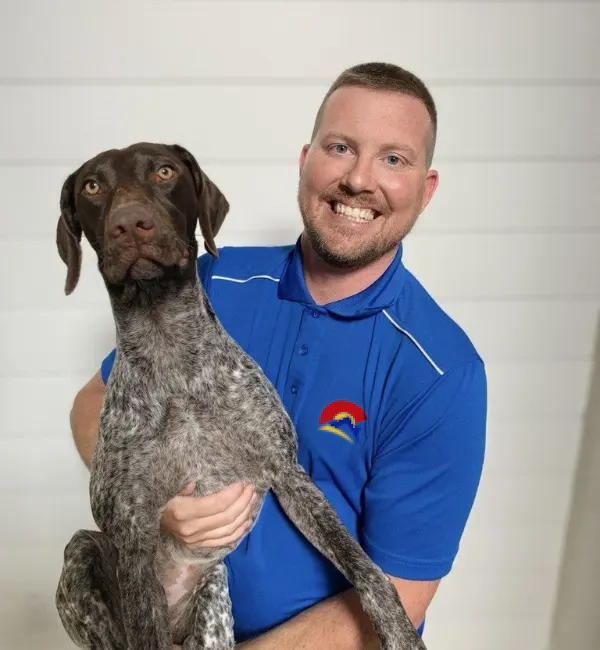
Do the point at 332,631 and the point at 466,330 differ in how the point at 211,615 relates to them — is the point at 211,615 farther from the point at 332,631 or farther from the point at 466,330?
the point at 466,330

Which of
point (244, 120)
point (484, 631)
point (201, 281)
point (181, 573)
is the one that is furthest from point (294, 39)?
point (484, 631)

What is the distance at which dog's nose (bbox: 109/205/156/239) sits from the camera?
183 cm

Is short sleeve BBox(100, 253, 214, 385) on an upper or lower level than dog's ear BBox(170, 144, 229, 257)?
lower

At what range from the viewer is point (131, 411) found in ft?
7.06

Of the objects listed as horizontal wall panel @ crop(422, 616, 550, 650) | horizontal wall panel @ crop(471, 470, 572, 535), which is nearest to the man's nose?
horizontal wall panel @ crop(471, 470, 572, 535)

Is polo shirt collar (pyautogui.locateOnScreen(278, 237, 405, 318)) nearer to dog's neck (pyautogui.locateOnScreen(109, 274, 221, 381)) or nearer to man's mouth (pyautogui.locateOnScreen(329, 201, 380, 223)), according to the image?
man's mouth (pyautogui.locateOnScreen(329, 201, 380, 223))

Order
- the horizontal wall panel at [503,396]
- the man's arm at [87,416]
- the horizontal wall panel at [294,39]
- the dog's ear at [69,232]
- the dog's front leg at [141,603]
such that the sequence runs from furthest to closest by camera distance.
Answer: the horizontal wall panel at [503,396]
the horizontal wall panel at [294,39]
the man's arm at [87,416]
the dog's ear at [69,232]
the dog's front leg at [141,603]

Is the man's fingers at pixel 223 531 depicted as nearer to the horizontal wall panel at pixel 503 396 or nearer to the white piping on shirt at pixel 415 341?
the white piping on shirt at pixel 415 341

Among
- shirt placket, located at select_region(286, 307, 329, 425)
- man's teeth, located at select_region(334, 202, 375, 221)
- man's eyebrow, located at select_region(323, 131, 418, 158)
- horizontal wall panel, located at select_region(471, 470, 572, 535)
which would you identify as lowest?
horizontal wall panel, located at select_region(471, 470, 572, 535)

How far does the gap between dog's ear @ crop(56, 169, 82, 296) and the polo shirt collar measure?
0.67 metres

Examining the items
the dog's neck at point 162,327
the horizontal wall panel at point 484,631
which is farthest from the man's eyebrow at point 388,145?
the horizontal wall panel at point 484,631

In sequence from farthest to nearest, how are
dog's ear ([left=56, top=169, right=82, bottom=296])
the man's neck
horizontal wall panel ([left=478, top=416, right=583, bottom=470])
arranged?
horizontal wall panel ([left=478, top=416, right=583, bottom=470])
the man's neck
dog's ear ([left=56, top=169, right=82, bottom=296])

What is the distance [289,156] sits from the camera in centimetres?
303

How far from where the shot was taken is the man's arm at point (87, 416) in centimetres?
262
